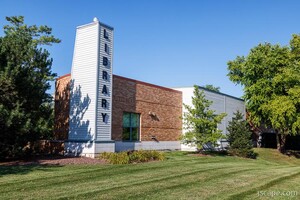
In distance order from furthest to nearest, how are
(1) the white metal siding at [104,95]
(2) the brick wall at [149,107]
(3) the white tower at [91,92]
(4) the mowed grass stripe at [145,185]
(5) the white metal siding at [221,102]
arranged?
(5) the white metal siding at [221,102] → (2) the brick wall at [149,107] → (1) the white metal siding at [104,95] → (3) the white tower at [91,92] → (4) the mowed grass stripe at [145,185]

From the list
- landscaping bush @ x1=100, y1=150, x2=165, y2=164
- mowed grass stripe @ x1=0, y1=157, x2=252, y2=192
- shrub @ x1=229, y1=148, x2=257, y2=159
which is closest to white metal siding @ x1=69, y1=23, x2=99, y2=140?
landscaping bush @ x1=100, y1=150, x2=165, y2=164

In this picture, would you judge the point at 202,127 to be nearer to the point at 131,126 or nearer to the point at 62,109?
the point at 131,126

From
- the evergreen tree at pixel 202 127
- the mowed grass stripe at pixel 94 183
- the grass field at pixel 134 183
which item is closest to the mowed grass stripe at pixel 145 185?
the grass field at pixel 134 183

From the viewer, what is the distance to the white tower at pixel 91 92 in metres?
20.2

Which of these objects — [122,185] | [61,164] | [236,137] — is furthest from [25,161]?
[236,137]

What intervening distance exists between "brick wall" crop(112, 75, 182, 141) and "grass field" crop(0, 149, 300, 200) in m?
7.91

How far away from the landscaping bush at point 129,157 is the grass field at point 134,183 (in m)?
1.40

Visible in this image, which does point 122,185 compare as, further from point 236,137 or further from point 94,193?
point 236,137

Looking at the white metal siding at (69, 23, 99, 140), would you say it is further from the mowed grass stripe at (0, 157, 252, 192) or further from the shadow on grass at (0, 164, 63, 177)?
the mowed grass stripe at (0, 157, 252, 192)

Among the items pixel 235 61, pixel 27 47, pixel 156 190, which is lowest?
pixel 156 190

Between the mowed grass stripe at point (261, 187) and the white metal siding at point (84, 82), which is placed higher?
the white metal siding at point (84, 82)

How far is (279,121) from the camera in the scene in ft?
104

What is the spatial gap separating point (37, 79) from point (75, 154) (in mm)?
5619

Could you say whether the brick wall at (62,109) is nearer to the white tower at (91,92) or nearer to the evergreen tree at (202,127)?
the white tower at (91,92)
